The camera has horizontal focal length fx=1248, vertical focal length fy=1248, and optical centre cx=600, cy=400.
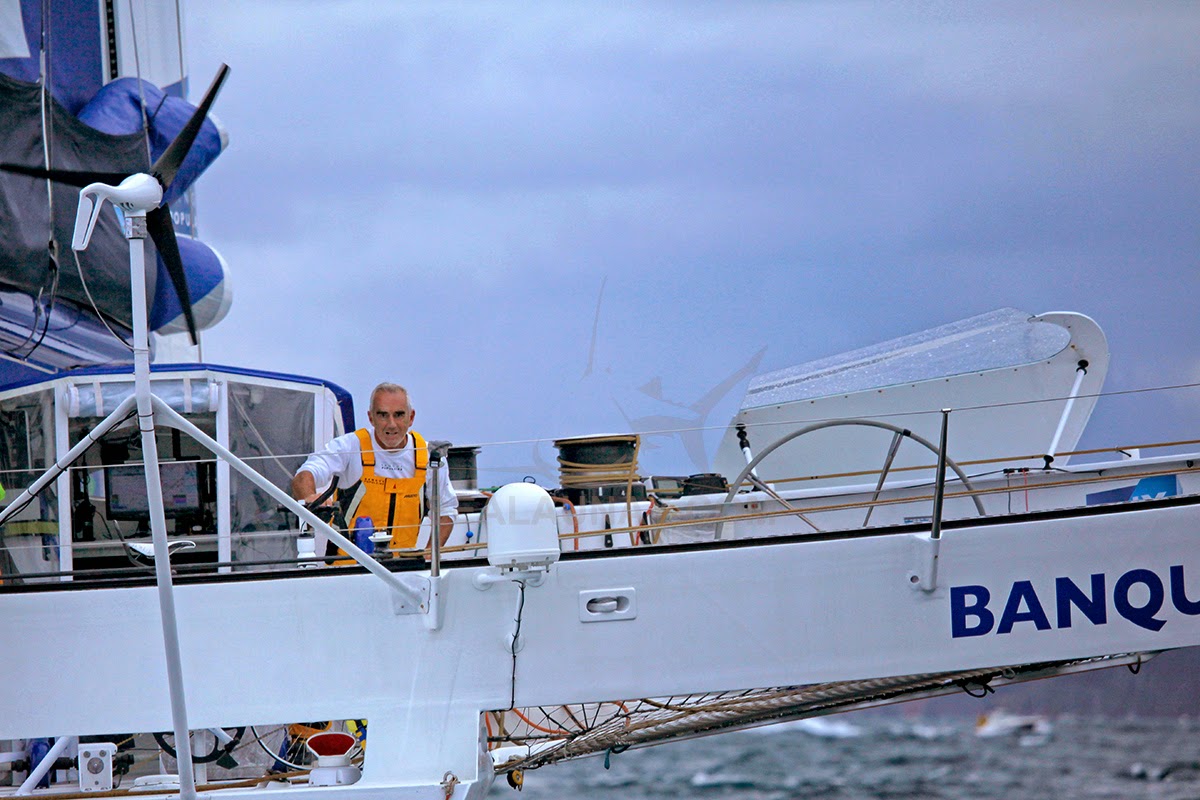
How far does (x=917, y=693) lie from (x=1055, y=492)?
1.69 metres

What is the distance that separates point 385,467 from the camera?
662 centimetres

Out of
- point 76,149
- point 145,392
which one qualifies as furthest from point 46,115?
point 145,392

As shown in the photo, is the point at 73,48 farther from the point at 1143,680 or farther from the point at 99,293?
the point at 1143,680

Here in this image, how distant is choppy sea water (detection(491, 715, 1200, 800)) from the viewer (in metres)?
16.9

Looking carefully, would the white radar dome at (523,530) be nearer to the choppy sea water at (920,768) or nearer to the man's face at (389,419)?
the man's face at (389,419)

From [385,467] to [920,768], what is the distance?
1429cm

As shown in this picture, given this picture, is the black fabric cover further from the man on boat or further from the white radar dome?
the white radar dome

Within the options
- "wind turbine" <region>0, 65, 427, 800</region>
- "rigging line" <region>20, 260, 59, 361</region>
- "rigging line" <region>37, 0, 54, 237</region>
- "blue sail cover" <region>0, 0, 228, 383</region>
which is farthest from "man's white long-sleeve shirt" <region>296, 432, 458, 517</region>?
"rigging line" <region>37, 0, 54, 237</region>

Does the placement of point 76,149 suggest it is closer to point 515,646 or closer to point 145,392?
point 145,392

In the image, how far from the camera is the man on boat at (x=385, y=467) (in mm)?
6516

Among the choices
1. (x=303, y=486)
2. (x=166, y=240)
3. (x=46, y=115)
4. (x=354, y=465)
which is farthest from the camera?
(x=46, y=115)

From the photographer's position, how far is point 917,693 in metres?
6.53

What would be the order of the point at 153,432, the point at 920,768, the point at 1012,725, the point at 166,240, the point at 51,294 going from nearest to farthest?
the point at 153,432, the point at 166,240, the point at 51,294, the point at 1012,725, the point at 920,768

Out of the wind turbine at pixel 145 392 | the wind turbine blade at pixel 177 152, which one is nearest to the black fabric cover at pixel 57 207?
the wind turbine blade at pixel 177 152
